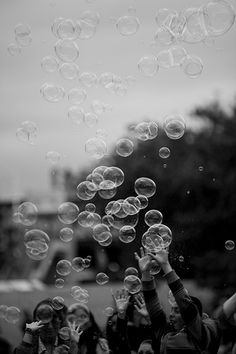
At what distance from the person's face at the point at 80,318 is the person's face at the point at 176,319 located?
3.23 ft

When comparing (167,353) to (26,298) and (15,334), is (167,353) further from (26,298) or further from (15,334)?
(26,298)

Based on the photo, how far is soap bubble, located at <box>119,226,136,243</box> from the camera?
719cm

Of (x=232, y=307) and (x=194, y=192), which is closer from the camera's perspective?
(x=232, y=307)

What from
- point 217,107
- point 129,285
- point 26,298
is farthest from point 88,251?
point 129,285

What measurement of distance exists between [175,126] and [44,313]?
9.88 ft

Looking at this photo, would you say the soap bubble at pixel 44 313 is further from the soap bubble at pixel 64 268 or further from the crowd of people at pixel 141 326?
the soap bubble at pixel 64 268

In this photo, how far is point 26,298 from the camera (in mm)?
14688

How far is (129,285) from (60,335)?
2.40 ft

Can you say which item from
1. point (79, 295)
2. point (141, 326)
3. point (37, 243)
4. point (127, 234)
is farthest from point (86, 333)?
point (37, 243)

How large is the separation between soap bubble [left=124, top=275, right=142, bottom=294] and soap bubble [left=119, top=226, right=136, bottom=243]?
98 centimetres

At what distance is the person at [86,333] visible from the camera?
19.6 feet

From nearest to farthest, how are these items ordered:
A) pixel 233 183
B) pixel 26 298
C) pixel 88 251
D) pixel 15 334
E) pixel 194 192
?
pixel 15 334 < pixel 26 298 < pixel 233 183 < pixel 194 192 < pixel 88 251

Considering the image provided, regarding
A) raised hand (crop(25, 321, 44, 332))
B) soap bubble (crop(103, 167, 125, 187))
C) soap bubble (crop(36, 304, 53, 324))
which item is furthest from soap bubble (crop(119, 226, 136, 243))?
raised hand (crop(25, 321, 44, 332))

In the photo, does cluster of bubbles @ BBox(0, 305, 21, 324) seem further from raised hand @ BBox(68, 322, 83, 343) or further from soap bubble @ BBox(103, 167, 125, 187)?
soap bubble @ BBox(103, 167, 125, 187)
